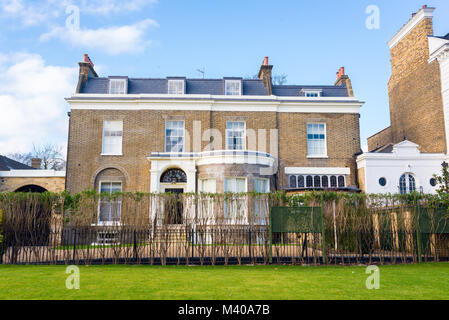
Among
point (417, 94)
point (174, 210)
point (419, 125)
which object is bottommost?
point (174, 210)

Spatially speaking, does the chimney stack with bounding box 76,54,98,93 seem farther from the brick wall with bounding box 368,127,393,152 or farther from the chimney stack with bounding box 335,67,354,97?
the brick wall with bounding box 368,127,393,152

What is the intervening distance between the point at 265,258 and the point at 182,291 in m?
5.30

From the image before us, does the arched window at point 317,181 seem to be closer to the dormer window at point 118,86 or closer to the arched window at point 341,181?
the arched window at point 341,181

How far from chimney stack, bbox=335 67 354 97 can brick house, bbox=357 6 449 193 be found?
13.0 feet

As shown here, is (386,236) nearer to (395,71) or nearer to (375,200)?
(375,200)

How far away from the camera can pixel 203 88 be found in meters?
26.0

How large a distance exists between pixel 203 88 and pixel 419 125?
1440 centimetres

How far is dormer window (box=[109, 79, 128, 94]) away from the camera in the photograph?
25.2 m

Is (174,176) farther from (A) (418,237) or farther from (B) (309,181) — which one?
(A) (418,237)

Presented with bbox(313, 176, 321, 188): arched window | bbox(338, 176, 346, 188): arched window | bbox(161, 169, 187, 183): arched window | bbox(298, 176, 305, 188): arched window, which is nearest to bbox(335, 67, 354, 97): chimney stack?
bbox(338, 176, 346, 188): arched window

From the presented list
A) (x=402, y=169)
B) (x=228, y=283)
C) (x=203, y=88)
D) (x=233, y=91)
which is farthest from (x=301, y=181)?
(x=228, y=283)

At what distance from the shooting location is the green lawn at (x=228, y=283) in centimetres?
724

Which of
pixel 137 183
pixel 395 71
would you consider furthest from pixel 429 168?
pixel 137 183

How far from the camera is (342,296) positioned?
23.7ft
